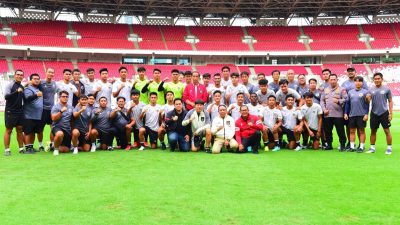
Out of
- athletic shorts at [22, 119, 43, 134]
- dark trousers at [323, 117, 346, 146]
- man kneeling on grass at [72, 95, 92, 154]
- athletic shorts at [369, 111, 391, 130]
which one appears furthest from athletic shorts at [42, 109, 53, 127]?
athletic shorts at [369, 111, 391, 130]

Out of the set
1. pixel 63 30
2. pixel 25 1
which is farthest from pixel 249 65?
pixel 25 1

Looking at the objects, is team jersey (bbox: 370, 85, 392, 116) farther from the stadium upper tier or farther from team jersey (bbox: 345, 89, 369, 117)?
the stadium upper tier

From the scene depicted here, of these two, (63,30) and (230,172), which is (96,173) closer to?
(230,172)

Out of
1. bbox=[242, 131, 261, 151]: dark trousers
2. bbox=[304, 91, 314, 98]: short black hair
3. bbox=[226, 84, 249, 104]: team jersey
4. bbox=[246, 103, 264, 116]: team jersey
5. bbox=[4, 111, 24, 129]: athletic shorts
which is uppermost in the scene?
bbox=[226, 84, 249, 104]: team jersey

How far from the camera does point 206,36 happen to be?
1795 inches

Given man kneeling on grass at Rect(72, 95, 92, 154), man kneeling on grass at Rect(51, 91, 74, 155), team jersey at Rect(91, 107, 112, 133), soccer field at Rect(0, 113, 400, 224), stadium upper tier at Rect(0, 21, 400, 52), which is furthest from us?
stadium upper tier at Rect(0, 21, 400, 52)

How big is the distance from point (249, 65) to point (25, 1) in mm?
24880

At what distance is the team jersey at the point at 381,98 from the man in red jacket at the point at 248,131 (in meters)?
2.73

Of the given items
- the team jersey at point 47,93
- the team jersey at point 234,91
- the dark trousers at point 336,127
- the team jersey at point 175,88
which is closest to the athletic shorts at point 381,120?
the dark trousers at point 336,127

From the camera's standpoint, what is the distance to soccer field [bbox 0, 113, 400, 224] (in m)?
3.97

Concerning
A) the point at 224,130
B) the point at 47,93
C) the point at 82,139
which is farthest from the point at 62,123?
the point at 224,130

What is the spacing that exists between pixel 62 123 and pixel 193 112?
3137 millimetres

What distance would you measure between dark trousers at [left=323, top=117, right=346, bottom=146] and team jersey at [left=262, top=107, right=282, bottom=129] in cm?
123

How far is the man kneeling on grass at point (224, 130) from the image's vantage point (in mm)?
9164
